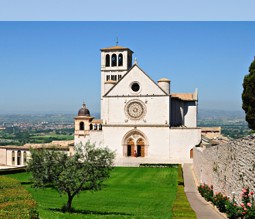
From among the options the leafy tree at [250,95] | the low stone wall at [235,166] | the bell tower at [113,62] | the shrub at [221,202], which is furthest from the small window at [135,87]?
the shrub at [221,202]

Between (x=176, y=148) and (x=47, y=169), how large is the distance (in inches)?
1524

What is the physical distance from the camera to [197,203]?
24422 millimetres

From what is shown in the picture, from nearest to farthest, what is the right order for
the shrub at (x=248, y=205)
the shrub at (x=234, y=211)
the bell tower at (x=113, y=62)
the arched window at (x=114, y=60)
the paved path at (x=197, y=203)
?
the shrub at (x=248, y=205)
the shrub at (x=234, y=211)
the paved path at (x=197, y=203)
the bell tower at (x=113, y=62)
the arched window at (x=114, y=60)

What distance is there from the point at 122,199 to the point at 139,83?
33992mm

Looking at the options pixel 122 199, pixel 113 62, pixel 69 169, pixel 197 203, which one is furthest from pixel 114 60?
pixel 69 169

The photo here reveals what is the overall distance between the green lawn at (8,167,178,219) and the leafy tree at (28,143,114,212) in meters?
1.13

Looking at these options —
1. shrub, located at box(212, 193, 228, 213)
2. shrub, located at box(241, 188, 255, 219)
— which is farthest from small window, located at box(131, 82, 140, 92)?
shrub, located at box(241, 188, 255, 219)

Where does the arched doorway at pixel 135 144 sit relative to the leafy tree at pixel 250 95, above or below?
below

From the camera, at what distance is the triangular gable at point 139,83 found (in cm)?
6097

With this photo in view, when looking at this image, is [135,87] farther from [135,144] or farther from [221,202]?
[221,202]

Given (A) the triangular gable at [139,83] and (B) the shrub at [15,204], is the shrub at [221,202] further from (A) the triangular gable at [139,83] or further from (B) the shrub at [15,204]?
(A) the triangular gable at [139,83]

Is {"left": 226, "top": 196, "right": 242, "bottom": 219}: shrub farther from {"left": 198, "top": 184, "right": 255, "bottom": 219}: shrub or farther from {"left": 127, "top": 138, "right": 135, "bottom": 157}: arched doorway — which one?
{"left": 127, "top": 138, "right": 135, "bottom": 157}: arched doorway

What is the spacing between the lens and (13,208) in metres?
14.0

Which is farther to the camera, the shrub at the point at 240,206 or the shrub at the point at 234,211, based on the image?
the shrub at the point at 234,211
